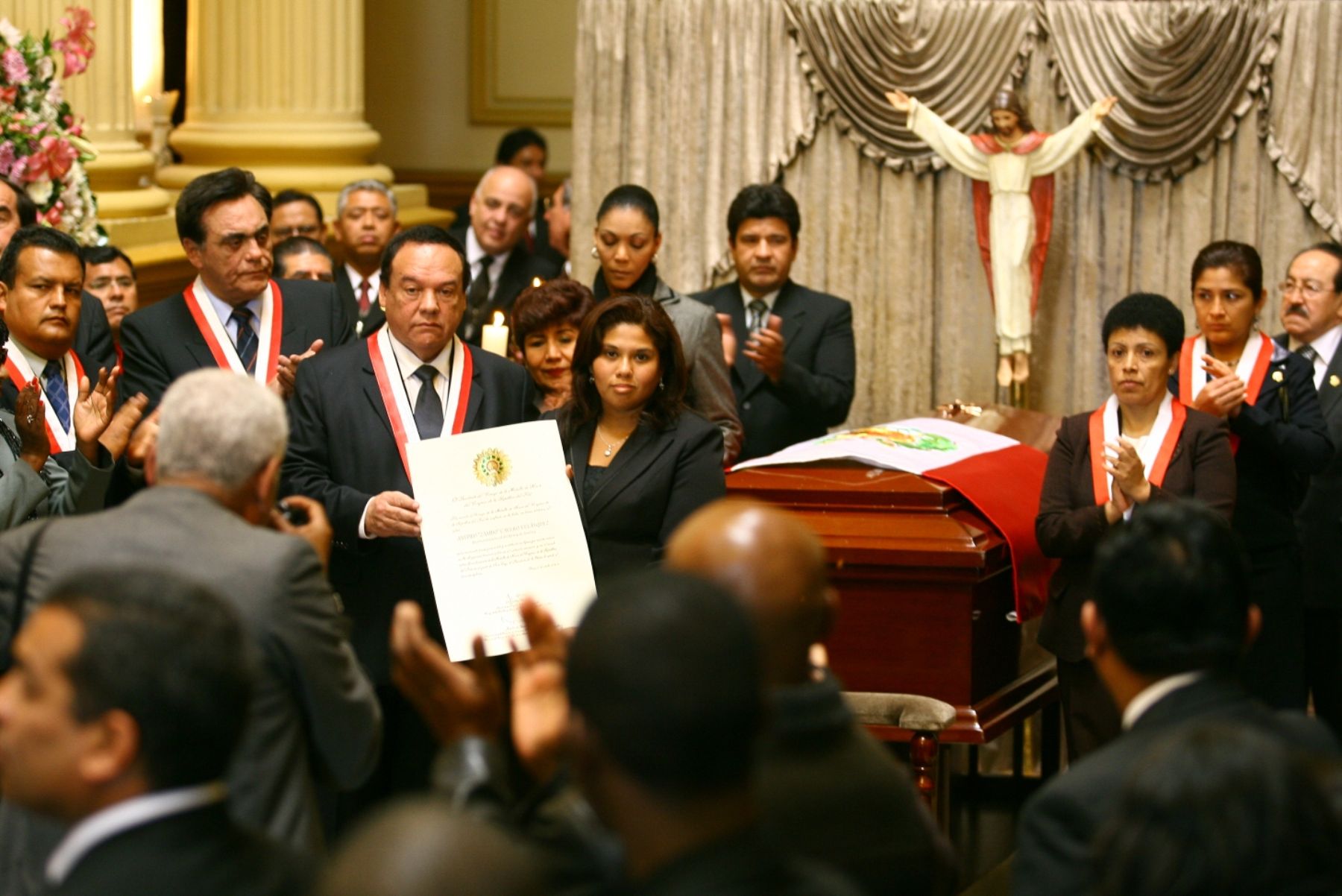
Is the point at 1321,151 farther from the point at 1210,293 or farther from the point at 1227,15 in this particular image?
the point at 1210,293

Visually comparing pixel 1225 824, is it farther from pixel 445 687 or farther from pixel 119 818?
pixel 119 818

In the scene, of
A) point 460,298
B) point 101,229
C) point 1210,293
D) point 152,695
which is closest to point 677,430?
point 460,298

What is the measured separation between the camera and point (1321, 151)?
7.30m

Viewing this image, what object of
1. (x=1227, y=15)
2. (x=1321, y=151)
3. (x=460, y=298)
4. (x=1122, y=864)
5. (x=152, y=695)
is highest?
(x=1227, y=15)

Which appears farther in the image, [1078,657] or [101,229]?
[101,229]

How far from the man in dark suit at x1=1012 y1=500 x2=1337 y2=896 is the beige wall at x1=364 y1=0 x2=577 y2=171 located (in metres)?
9.55

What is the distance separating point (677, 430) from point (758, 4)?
14.5ft

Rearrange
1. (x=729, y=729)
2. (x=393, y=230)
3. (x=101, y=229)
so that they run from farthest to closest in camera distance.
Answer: (x=393, y=230) < (x=101, y=229) < (x=729, y=729)

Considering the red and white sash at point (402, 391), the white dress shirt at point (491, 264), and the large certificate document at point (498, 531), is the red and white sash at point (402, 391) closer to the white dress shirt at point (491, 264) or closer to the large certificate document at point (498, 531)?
the large certificate document at point (498, 531)

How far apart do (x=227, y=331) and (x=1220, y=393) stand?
2227 mm

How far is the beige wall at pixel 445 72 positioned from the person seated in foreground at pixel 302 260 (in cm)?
571

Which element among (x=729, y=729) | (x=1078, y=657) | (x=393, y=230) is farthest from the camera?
(x=393, y=230)

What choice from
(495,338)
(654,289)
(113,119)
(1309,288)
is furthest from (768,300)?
(113,119)

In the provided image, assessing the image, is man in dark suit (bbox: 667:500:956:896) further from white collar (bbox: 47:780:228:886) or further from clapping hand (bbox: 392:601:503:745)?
white collar (bbox: 47:780:228:886)
